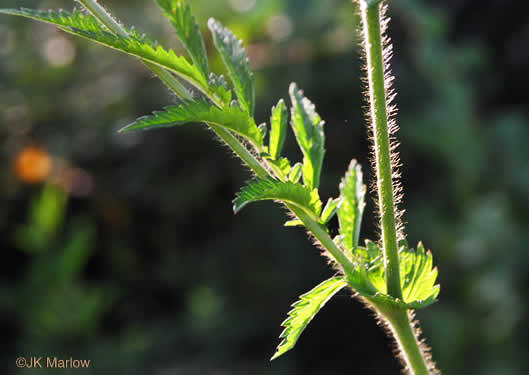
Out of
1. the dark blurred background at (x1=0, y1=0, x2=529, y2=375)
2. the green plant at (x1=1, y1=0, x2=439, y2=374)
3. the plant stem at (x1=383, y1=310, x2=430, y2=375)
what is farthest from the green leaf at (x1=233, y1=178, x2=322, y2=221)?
the dark blurred background at (x1=0, y1=0, x2=529, y2=375)

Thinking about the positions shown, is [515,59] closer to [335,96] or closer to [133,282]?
[335,96]

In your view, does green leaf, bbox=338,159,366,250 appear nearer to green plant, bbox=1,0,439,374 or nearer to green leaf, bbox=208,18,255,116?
green plant, bbox=1,0,439,374

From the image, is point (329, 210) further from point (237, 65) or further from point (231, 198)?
point (231, 198)

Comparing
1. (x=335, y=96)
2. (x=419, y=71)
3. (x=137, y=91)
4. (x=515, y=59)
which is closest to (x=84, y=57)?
(x=137, y=91)

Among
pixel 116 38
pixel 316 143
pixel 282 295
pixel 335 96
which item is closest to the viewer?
pixel 116 38

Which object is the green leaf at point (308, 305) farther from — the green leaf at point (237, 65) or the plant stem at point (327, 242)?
the green leaf at point (237, 65)

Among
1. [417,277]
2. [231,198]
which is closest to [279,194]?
[417,277]

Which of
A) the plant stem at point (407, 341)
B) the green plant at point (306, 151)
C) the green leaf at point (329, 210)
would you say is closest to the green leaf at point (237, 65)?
the green plant at point (306, 151)
